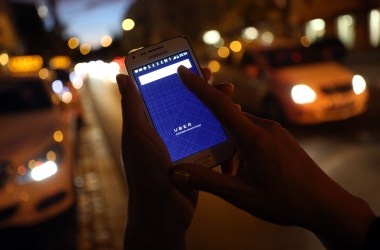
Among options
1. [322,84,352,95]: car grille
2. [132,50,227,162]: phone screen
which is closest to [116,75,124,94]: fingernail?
[132,50,227,162]: phone screen

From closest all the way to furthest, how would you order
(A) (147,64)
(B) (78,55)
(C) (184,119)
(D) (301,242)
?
(C) (184,119) → (A) (147,64) → (D) (301,242) → (B) (78,55)

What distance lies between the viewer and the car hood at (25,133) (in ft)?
16.7

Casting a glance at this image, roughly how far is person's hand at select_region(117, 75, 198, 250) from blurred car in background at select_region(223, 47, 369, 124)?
7.47 m

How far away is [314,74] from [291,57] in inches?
49.0

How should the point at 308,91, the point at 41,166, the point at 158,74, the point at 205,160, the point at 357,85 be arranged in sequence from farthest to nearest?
the point at 357,85 < the point at 308,91 < the point at 41,166 < the point at 158,74 < the point at 205,160

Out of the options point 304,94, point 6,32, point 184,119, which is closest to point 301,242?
point 184,119

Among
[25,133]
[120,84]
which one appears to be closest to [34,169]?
[25,133]

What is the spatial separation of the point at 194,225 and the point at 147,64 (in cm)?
208

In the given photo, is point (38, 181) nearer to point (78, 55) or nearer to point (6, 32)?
point (6, 32)

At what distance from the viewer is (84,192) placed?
728cm

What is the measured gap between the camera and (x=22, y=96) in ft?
23.8

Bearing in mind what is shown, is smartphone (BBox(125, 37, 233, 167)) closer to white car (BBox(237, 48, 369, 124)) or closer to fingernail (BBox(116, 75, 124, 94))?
fingernail (BBox(116, 75, 124, 94))

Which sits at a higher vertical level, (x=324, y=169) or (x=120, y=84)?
(x=120, y=84)

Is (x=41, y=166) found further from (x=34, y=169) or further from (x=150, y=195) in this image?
(x=150, y=195)
